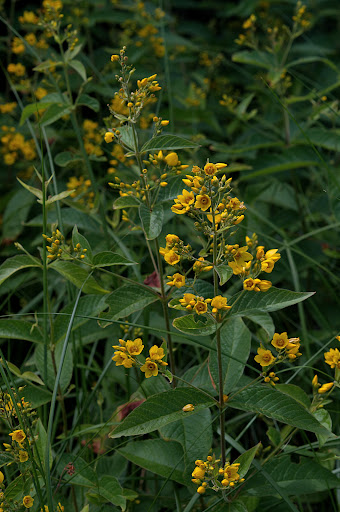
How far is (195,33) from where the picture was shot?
4.23m

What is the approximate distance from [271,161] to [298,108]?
1492 mm

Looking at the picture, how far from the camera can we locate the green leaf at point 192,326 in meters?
1.22

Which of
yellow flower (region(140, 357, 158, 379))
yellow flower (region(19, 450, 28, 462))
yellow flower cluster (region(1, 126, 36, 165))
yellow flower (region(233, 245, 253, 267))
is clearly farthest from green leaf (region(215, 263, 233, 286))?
yellow flower cluster (region(1, 126, 36, 165))

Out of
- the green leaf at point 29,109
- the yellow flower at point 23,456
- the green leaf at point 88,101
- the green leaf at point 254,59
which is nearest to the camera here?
the yellow flower at point 23,456

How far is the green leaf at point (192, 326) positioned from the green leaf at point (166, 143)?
19.0 inches

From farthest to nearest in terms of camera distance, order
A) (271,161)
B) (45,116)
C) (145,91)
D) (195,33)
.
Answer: (195,33) → (271,161) → (45,116) → (145,91)

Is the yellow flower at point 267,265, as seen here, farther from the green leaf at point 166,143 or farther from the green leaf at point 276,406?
the green leaf at point 166,143

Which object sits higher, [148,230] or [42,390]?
[148,230]

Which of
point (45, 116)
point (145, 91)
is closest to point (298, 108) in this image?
point (45, 116)

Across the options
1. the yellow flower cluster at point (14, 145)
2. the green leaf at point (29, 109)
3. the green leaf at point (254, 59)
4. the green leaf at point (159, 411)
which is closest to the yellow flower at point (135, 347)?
the green leaf at point (159, 411)

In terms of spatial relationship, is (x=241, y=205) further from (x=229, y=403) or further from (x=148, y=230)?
(x=229, y=403)

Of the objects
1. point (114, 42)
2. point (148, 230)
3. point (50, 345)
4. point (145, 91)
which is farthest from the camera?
point (114, 42)

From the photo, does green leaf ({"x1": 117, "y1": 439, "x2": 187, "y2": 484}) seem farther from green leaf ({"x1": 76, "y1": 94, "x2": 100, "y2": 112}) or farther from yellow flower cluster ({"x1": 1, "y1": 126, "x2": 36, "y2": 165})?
yellow flower cluster ({"x1": 1, "y1": 126, "x2": 36, "y2": 165})

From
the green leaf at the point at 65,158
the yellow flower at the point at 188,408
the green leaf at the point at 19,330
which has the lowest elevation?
the green leaf at the point at 19,330
